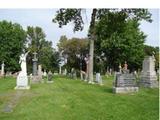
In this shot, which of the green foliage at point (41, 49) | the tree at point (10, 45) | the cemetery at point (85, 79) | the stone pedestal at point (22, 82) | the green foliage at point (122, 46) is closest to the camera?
the cemetery at point (85, 79)

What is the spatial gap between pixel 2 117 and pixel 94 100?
16.8 ft

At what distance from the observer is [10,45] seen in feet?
227

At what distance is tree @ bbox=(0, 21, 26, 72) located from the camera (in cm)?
6819

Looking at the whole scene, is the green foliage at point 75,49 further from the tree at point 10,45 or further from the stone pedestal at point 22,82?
the stone pedestal at point 22,82

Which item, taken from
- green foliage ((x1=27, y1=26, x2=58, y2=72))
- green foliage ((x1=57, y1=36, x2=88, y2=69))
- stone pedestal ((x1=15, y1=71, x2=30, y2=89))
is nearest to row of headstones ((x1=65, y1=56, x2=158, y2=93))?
stone pedestal ((x1=15, y1=71, x2=30, y2=89))

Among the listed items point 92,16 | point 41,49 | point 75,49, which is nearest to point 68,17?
point 92,16

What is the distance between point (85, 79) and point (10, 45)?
119 feet

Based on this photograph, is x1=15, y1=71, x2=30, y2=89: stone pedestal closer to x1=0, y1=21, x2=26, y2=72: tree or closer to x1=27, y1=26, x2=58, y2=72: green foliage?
x1=0, y1=21, x2=26, y2=72: tree

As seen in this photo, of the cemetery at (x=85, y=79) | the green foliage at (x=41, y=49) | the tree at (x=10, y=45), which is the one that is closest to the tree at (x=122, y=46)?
the cemetery at (x=85, y=79)

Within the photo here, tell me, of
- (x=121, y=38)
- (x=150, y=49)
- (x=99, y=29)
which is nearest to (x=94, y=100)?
(x=99, y=29)

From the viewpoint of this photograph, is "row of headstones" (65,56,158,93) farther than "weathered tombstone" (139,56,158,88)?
No

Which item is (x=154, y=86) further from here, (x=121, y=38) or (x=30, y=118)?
(x=121, y=38)

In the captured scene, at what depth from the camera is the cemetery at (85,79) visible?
39.7 ft

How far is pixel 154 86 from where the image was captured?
23141 mm
